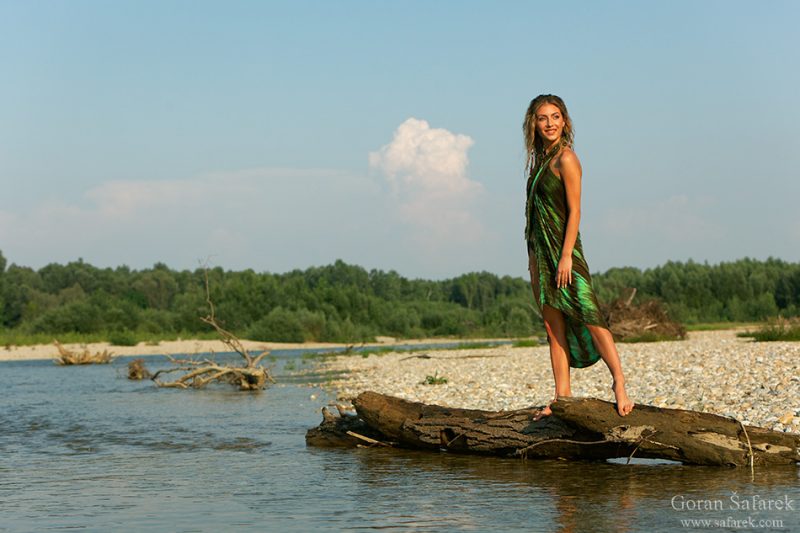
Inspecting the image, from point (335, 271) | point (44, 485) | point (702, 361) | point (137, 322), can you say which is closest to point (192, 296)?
point (137, 322)

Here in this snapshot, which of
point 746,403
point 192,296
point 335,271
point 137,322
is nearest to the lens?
point 746,403

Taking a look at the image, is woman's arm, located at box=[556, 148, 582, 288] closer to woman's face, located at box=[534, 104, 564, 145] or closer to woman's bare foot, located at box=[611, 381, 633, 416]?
woman's face, located at box=[534, 104, 564, 145]

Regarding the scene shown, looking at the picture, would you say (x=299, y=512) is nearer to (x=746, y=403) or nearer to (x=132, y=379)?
(x=746, y=403)

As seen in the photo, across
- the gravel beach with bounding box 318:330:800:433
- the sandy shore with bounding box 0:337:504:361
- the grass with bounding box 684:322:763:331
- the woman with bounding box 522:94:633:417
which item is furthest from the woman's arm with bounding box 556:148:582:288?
the sandy shore with bounding box 0:337:504:361

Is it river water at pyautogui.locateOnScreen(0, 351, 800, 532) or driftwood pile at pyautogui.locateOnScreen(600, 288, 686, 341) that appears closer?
river water at pyautogui.locateOnScreen(0, 351, 800, 532)

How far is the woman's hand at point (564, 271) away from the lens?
6680 mm

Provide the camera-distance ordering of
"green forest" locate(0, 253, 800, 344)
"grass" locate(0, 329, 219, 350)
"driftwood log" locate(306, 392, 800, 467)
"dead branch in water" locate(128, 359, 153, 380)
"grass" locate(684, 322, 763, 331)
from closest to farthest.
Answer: "driftwood log" locate(306, 392, 800, 467)
"dead branch in water" locate(128, 359, 153, 380)
"grass" locate(684, 322, 763, 331)
"grass" locate(0, 329, 219, 350)
"green forest" locate(0, 253, 800, 344)

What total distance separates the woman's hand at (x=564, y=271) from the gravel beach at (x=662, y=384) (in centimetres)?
279

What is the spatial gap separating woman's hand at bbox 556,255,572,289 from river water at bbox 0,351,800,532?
153cm

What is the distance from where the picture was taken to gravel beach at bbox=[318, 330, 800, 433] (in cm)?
953

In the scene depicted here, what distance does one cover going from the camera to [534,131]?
6984 millimetres

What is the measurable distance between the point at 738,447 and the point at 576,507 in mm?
1679

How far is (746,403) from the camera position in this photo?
9.50 meters

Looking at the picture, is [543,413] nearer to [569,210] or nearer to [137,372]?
[569,210]
